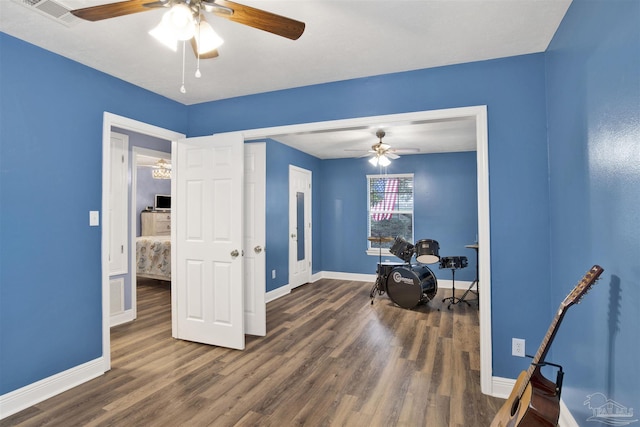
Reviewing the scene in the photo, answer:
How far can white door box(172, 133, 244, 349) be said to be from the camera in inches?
130

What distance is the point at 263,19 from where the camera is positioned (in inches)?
62.8

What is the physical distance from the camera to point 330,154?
6520 millimetres

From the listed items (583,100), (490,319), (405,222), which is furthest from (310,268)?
(583,100)

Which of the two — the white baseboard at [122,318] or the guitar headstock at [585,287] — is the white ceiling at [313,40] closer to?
the guitar headstock at [585,287]

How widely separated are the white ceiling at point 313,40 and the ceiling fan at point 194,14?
16.0 inches

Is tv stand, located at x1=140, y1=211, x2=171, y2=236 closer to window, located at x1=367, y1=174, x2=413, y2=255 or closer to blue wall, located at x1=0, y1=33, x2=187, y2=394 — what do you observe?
window, located at x1=367, y1=174, x2=413, y2=255

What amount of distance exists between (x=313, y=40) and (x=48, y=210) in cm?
231

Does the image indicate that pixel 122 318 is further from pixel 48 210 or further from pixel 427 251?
pixel 427 251

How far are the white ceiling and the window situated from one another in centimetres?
387

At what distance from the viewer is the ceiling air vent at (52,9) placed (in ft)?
6.34

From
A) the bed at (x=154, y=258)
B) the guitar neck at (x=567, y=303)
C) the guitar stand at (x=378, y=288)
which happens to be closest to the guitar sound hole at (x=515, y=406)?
the guitar neck at (x=567, y=303)

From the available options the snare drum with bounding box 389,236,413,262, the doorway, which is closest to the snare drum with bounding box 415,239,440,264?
the snare drum with bounding box 389,236,413,262

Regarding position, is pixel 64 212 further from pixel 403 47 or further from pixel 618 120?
pixel 618 120

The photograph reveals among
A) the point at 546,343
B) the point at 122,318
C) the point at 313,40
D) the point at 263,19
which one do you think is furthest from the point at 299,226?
the point at 546,343
